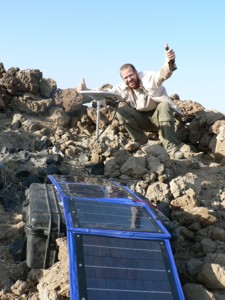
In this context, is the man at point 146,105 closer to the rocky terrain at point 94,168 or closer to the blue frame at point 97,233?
the rocky terrain at point 94,168

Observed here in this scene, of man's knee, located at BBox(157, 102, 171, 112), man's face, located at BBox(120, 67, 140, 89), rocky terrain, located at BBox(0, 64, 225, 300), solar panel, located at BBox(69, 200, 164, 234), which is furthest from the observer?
man's knee, located at BBox(157, 102, 171, 112)

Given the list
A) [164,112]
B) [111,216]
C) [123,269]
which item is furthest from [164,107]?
[123,269]

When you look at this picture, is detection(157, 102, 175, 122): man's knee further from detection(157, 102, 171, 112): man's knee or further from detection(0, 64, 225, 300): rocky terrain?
detection(0, 64, 225, 300): rocky terrain

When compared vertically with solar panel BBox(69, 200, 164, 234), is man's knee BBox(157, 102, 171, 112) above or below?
above

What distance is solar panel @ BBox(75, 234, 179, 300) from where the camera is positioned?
3057 millimetres

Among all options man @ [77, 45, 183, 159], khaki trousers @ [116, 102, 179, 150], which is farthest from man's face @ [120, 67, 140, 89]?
khaki trousers @ [116, 102, 179, 150]

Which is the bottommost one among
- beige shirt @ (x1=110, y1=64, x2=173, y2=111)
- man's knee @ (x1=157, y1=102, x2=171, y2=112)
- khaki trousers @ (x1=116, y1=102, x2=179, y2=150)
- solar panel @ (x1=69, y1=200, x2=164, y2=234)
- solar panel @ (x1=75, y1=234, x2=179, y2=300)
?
solar panel @ (x1=75, y1=234, x2=179, y2=300)

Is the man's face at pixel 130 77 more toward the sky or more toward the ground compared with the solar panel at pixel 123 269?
more toward the sky

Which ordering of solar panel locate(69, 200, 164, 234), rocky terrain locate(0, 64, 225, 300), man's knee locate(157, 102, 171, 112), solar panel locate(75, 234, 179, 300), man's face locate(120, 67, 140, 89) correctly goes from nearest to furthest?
solar panel locate(75, 234, 179, 300) → solar panel locate(69, 200, 164, 234) → rocky terrain locate(0, 64, 225, 300) → man's face locate(120, 67, 140, 89) → man's knee locate(157, 102, 171, 112)

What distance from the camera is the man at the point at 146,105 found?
23.0 ft

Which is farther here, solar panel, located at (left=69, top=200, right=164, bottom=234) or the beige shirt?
the beige shirt

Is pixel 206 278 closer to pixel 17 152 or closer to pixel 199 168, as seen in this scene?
pixel 199 168

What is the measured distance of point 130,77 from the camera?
23.0 feet

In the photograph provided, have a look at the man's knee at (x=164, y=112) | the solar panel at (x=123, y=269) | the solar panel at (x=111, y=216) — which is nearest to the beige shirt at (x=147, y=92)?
the man's knee at (x=164, y=112)
